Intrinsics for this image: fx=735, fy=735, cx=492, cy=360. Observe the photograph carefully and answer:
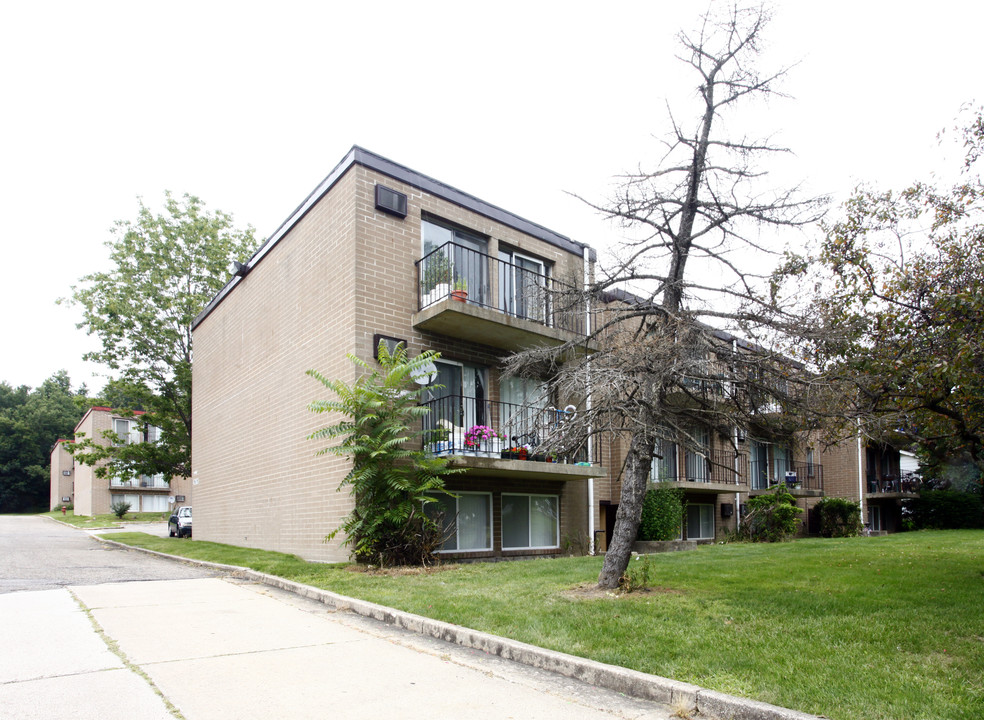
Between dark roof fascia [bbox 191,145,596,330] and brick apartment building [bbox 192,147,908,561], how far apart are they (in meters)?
0.04

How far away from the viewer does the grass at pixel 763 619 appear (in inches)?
191

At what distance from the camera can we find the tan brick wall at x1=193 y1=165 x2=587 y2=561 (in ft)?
44.8

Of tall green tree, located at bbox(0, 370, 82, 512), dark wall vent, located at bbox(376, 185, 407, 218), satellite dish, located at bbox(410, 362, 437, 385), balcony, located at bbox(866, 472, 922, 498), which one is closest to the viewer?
satellite dish, located at bbox(410, 362, 437, 385)

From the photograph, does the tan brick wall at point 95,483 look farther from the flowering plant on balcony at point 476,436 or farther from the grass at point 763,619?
the flowering plant on balcony at point 476,436

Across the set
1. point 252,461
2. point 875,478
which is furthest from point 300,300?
point 875,478

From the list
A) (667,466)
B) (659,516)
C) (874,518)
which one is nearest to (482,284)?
(659,516)

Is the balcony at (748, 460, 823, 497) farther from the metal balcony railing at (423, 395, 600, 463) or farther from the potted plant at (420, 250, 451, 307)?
the potted plant at (420, 250, 451, 307)

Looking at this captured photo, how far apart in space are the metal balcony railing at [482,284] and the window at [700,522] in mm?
8385

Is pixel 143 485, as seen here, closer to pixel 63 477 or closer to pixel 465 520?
pixel 63 477

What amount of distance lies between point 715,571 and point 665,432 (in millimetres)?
3336

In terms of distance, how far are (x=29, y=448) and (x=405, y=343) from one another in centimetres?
6632

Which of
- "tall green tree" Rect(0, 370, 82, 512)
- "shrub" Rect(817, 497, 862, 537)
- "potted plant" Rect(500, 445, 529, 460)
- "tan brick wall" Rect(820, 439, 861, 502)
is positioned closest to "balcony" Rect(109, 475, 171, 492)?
"tall green tree" Rect(0, 370, 82, 512)

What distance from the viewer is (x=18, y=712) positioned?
4.56 m

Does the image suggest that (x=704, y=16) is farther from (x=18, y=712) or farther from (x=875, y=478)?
(x=875, y=478)
